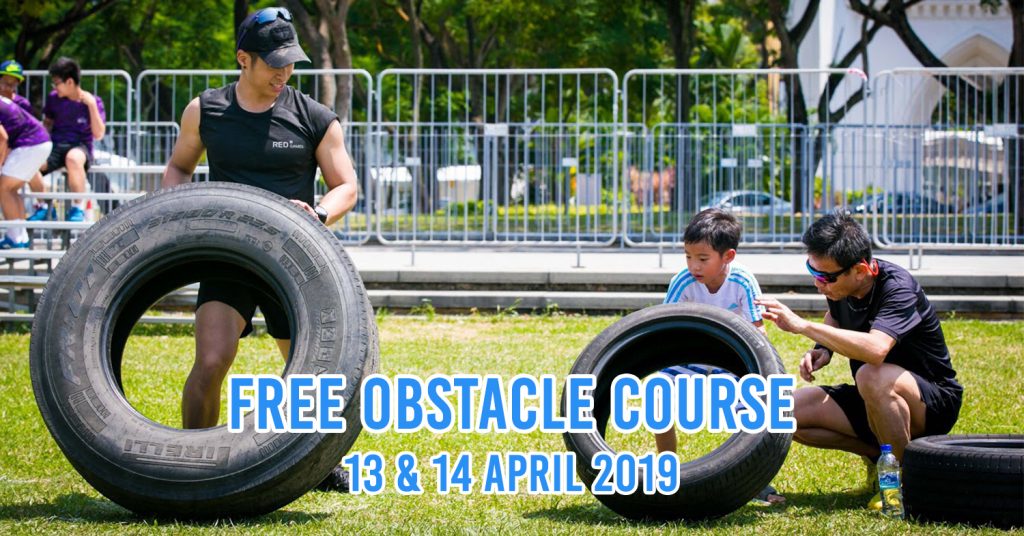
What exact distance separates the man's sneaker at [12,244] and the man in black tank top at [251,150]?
261 inches

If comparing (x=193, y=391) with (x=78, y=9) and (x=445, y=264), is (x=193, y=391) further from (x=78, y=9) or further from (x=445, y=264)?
(x=78, y=9)

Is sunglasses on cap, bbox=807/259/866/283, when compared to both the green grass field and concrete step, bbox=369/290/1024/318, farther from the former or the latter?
concrete step, bbox=369/290/1024/318

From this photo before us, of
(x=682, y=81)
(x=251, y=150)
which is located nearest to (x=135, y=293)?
(x=251, y=150)

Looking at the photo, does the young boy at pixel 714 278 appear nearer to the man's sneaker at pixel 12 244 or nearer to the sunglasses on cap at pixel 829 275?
the sunglasses on cap at pixel 829 275

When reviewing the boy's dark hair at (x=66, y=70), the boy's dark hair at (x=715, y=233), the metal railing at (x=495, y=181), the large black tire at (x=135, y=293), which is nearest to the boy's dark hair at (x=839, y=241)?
the boy's dark hair at (x=715, y=233)

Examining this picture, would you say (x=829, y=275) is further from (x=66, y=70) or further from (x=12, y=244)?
(x=66, y=70)

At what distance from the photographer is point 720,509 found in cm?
475

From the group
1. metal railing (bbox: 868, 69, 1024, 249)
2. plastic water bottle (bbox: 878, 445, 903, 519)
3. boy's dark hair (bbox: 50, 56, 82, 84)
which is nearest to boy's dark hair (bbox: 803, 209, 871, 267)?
plastic water bottle (bbox: 878, 445, 903, 519)

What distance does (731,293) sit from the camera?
5.45 m

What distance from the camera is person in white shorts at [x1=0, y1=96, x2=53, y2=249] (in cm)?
1137

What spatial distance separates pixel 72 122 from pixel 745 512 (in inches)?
374

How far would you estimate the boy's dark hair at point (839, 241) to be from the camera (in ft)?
17.1

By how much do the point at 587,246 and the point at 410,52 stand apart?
2196cm

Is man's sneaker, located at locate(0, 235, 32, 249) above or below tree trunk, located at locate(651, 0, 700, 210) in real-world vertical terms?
below
